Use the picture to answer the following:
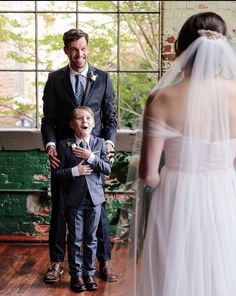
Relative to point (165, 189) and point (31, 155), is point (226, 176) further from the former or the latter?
point (31, 155)

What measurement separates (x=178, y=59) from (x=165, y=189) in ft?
1.80

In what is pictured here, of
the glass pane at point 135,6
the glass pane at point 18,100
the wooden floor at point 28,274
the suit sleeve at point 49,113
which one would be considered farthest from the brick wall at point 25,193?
the suit sleeve at point 49,113

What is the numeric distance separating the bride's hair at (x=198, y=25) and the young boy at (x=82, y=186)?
1.38 m

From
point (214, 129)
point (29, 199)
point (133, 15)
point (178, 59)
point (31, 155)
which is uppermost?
point (133, 15)

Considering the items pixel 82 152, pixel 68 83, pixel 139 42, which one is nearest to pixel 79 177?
pixel 82 152

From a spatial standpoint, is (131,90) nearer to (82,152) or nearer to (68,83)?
(68,83)

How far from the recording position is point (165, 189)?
2.67m

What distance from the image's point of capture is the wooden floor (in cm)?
402

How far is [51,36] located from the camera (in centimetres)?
525

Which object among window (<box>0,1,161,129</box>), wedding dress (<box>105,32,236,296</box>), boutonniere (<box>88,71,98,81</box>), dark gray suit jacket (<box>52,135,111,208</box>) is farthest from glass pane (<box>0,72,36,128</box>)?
wedding dress (<box>105,32,236,296</box>)

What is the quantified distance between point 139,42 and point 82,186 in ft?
6.11

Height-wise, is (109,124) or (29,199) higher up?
(109,124)

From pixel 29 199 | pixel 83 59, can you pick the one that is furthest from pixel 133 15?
pixel 29 199

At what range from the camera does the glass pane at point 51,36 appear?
5.25 meters
